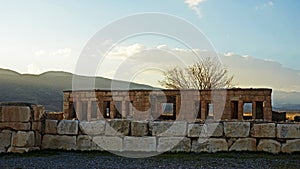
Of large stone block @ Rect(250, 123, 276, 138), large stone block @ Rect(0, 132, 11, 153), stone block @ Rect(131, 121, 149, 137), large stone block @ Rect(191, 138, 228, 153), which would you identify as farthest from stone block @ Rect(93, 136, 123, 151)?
large stone block @ Rect(250, 123, 276, 138)

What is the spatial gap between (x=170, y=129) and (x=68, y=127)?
284cm

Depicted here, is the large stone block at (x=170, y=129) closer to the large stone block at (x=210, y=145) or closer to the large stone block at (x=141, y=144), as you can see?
the large stone block at (x=141, y=144)

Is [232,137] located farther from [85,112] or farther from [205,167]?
[85,112]

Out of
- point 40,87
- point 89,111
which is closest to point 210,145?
point 89,111

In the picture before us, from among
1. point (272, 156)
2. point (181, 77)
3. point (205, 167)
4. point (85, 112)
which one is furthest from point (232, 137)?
point (181, 77)

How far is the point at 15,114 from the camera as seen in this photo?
10.6 metres

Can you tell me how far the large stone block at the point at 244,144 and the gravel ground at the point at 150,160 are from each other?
36 centimetres

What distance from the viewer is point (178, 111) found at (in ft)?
91.0

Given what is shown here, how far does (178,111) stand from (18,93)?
130 feet

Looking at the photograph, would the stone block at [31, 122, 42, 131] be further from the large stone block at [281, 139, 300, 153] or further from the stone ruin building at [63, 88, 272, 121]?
the stone ruin building at [63, 88, 272, 121]

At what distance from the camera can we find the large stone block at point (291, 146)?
10492 millimetres

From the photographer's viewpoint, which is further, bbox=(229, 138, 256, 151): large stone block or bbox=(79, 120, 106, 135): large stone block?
bbox=(79, 120, 106, 135): large stone block

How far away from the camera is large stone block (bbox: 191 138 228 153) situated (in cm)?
1065

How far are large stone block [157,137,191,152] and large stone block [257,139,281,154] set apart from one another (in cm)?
188
